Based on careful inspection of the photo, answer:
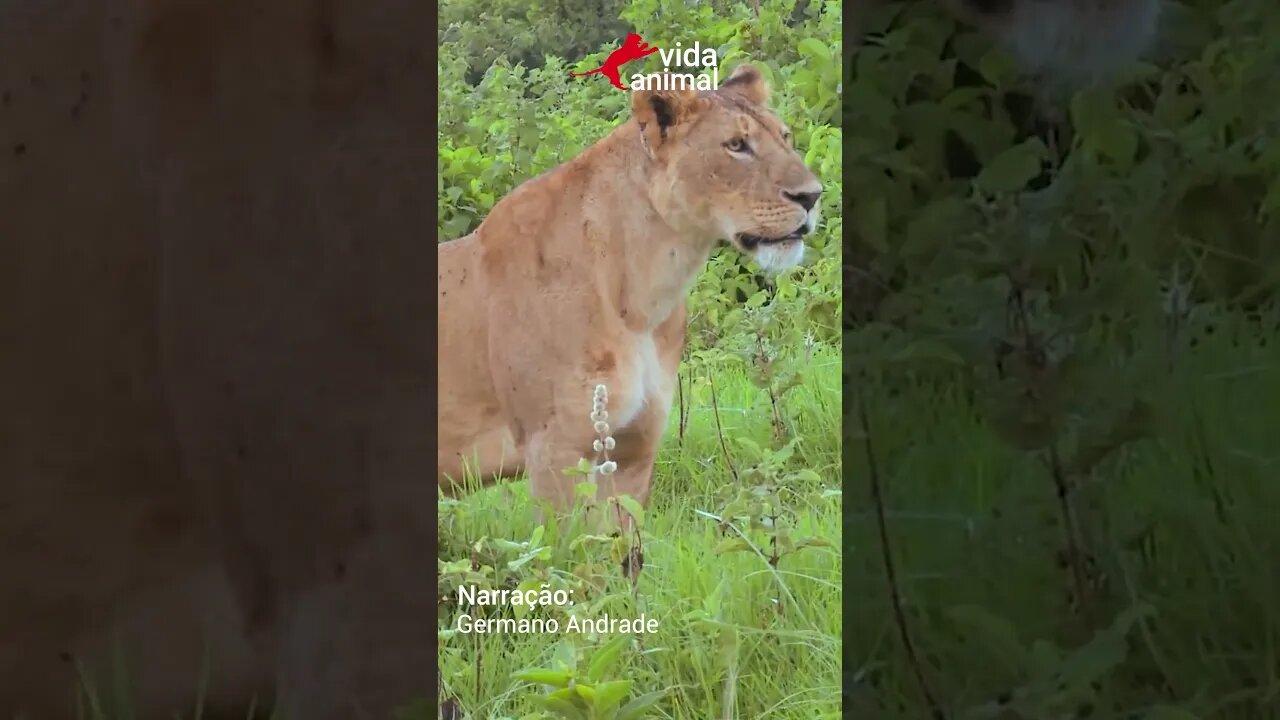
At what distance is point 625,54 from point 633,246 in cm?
22

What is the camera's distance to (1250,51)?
130 cm

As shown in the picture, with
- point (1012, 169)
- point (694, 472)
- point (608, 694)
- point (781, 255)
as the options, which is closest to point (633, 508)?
point (694, 472)

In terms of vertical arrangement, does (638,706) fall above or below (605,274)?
below

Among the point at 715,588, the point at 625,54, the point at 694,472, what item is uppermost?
the point at 625,54

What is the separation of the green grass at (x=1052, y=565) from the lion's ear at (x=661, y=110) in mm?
397

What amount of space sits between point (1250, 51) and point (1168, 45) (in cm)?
10

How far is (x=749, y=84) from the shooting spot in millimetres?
1277

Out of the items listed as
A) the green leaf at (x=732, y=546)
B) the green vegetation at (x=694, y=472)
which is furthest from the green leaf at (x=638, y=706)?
the green leaf at (x=732, y=546)

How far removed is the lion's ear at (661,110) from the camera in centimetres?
128

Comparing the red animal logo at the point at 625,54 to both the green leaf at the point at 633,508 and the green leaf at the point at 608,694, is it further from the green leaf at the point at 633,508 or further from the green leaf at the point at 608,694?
the green leaf at the point at 608,694
